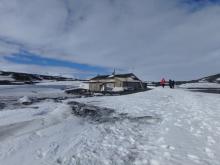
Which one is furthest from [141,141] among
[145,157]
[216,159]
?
[216,159]

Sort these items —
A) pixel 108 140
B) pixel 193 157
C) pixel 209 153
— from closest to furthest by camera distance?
pixel 193 157
pixel 209 153
pixel 108 140

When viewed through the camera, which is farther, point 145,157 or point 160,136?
point 160,136

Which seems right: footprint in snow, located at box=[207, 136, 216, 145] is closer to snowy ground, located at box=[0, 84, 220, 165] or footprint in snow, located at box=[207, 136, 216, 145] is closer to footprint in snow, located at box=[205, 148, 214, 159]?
snowy ground, located at box=[0, 84, 220, 165]

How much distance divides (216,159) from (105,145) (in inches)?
115

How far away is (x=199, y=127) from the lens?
28.2ft

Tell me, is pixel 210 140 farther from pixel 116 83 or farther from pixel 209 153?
pixel 116 83

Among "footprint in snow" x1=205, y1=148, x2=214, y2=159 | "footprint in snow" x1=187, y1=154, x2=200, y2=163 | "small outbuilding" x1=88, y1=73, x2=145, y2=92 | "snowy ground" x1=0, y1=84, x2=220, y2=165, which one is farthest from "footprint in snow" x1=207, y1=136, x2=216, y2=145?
"small outbuilding" x1=88, y1=73, x2=145, y2=92

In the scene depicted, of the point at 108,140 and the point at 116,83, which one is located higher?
the point at 116,83

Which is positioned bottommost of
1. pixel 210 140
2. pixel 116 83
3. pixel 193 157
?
pixel 193 157

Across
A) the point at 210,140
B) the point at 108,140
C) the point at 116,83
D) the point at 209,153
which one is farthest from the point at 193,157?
the point at 116,83

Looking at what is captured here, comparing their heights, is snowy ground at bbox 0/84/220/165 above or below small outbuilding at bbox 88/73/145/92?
below

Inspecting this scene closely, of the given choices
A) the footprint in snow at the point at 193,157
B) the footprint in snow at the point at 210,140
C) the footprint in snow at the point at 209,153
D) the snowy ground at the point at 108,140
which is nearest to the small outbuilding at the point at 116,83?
the snowy ground at the point at 108,140

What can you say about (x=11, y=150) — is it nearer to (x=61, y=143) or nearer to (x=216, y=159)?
(x=61, y=143)

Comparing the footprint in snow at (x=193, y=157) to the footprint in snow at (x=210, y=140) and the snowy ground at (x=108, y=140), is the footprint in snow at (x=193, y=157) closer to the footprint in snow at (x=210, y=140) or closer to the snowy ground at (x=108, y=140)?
the snowy ground at (x=108, y=140)
